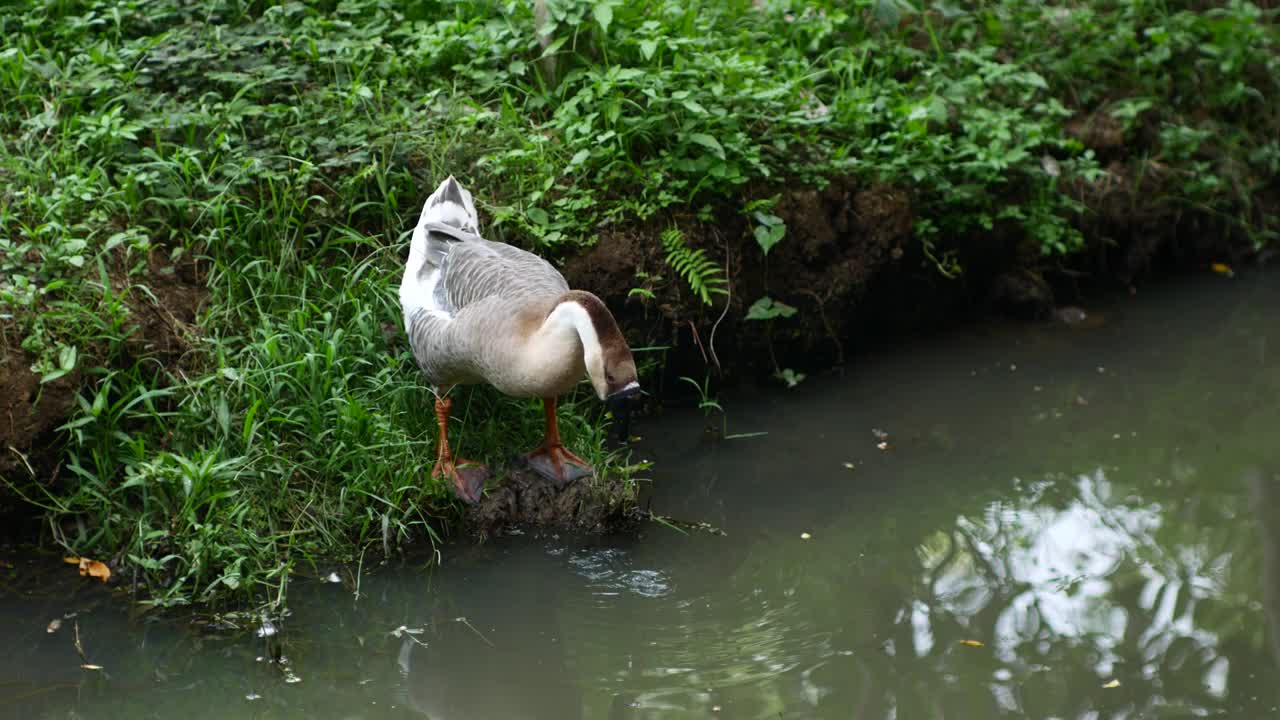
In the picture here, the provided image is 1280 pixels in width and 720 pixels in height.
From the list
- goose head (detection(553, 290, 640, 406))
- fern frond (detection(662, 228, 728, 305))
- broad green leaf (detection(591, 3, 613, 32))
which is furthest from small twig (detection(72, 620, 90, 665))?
broad green leaf (detection(591, 3, 613, 32))

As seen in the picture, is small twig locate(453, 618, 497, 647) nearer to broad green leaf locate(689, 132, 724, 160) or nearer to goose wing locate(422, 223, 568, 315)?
goose wing locate(422, 223, 568, 315)

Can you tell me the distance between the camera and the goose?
3.83m

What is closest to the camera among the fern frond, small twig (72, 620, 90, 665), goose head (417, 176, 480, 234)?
small twig (72, 620, 90, 665)

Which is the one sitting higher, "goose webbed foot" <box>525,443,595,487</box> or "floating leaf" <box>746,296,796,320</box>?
"floating leaf" <box>746,296,796,320</box>

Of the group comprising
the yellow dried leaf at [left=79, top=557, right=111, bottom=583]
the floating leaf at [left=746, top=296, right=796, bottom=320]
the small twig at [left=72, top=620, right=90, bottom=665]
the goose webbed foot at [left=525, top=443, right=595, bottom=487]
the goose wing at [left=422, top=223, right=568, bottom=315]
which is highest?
the goose wing at [left=422, top=223, right=568, bottom=315]

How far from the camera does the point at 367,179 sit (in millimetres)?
5211

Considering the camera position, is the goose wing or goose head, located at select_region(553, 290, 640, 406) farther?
the goose wing

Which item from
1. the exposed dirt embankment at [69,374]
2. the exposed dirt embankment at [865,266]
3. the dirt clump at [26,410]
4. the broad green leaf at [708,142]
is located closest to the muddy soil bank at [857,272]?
the exposed dirt embankment at [865,266]

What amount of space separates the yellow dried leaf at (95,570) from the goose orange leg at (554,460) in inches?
61.2

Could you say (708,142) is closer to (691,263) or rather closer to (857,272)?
(691,263)

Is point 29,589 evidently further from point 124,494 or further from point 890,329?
point 890,329

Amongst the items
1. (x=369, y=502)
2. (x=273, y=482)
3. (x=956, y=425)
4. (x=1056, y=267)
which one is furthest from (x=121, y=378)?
(x=1056, y=267)

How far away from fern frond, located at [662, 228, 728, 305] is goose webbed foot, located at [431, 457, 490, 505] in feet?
4.12

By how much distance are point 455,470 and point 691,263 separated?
56.1 inches
